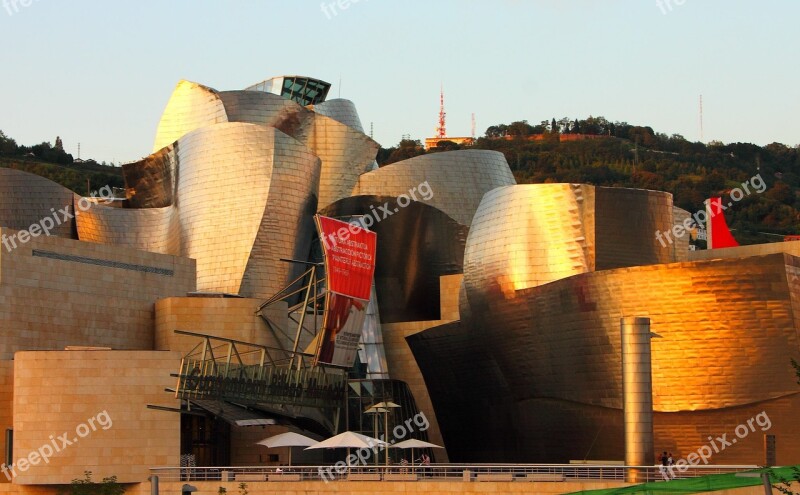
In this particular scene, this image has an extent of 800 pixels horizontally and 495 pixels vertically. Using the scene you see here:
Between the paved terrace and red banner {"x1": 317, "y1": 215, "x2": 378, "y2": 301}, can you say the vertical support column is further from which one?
red banner {"x1": 317, "y1": 215, "x2": 378, "y2": 301}

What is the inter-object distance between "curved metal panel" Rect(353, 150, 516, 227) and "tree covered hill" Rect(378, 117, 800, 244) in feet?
209

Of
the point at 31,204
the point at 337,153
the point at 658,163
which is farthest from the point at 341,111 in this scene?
the point at 658,163

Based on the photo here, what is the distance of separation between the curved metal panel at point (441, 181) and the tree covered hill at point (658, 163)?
63795 mm

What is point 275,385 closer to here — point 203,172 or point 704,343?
point 704,343

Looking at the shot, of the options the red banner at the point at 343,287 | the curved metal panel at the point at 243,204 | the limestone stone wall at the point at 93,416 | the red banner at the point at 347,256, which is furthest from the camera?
the curved metal panel at the point at 243,204

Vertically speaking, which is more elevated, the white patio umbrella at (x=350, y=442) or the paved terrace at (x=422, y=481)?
the white patio umbrella at (x=350, y=442)

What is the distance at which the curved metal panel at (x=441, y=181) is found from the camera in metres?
61.9

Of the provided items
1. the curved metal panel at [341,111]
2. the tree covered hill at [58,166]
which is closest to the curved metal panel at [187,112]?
the curved metal panel at [341,111]

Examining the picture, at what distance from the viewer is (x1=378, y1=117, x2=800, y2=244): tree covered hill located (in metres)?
131

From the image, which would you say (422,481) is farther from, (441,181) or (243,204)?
(441,181)

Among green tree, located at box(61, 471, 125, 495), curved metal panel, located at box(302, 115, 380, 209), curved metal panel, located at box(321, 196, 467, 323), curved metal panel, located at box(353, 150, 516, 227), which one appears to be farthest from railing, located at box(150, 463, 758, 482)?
curved metal panel, located at box(302, 115, 380, 209)

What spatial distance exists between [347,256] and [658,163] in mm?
98730

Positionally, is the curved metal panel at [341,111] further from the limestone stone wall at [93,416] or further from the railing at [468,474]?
the railing at [468,474]

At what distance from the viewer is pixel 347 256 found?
4800 cm
